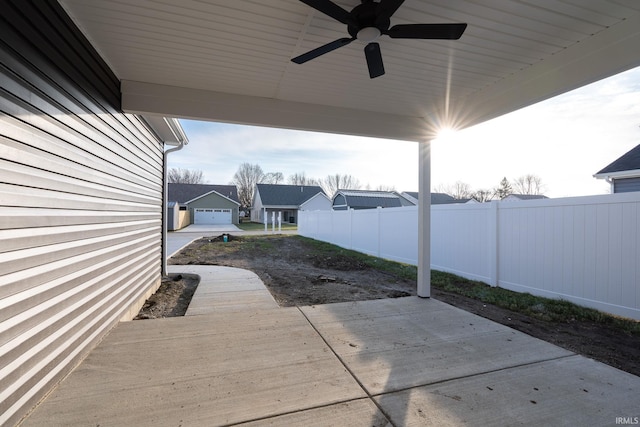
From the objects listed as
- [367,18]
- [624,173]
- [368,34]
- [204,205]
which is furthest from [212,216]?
[367,18]

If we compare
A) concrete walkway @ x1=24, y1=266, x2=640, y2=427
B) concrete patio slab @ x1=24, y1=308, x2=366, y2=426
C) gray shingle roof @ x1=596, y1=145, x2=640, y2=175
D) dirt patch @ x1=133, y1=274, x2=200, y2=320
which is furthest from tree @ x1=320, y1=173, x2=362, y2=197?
concrete patio slab @ x1=24, y1=308, x2=366, y2=426

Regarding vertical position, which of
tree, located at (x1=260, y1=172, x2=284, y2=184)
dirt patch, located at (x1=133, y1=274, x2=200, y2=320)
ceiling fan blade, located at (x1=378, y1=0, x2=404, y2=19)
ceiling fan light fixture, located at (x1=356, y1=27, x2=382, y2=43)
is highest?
tree, located at (x1=260, y1=172, x2=284, y2=184)

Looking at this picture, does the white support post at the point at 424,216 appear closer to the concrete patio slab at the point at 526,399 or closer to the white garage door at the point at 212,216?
the concrete patio slab at the point at 526,399

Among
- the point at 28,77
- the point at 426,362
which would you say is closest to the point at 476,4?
the point at 426,362

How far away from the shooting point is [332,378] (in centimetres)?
246

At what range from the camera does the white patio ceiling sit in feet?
7.63

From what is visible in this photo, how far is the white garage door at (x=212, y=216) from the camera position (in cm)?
2934

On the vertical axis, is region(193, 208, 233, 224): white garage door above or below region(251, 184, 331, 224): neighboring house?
below

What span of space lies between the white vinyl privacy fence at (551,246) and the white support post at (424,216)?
1725mm

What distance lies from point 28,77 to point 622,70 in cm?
470

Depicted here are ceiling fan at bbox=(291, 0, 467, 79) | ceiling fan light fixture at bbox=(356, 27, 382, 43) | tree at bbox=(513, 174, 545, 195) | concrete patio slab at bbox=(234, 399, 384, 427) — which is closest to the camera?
concrete patio slab at bbox=(234, 399, 384, 427)

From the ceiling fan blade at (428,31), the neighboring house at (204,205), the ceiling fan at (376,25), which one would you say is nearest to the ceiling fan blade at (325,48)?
the ceiling fan at (376,25)

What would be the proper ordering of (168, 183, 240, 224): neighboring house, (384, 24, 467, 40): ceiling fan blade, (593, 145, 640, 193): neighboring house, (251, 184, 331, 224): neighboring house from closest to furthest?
(384, 24, 467, 40): ceiling fan blade < (593, 145, 640, 193): neighboring house < (168, 183, 240, 224): neighboring house < (251, 184, 331, 224): neighboring house

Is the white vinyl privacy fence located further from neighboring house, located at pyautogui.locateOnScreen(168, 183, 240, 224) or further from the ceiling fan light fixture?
neighboring house, located at pyautogui.locateOnScreen(168, 183, 240, 224)
